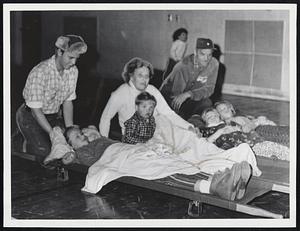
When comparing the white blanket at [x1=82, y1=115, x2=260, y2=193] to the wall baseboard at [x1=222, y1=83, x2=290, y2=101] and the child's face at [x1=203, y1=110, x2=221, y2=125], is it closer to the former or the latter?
the child's face at [x1=203, y1=110, x2=221, y2=125]

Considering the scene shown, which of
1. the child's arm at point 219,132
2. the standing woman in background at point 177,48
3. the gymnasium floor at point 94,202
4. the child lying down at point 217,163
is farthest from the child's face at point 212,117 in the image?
the gymnasium floor at point 94,202

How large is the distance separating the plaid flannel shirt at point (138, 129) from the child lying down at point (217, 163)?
168 mm

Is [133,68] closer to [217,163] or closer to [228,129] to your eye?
[228,129]

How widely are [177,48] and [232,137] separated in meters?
1.10

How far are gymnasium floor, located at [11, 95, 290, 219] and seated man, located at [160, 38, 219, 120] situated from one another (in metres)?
0.90

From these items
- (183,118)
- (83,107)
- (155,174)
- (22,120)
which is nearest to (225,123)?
(183,118)

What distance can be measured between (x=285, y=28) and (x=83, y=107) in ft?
5.80

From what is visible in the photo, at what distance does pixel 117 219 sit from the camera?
3498 mm

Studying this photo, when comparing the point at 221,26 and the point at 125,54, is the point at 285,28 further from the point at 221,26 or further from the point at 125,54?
the point at 125,54

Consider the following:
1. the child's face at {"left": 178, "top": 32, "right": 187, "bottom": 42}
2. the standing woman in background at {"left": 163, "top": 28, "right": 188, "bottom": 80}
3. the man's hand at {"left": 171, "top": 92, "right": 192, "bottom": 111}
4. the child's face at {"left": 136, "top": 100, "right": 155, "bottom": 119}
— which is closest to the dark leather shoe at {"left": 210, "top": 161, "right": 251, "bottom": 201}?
the child's face at {"left": 136, "top": 100, "right": 155, "bottom": 119}

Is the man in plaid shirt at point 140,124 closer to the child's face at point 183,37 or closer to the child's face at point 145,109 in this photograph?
the child's face at point 145,109

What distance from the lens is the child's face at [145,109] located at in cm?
430

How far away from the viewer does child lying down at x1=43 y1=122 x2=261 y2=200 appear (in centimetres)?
342

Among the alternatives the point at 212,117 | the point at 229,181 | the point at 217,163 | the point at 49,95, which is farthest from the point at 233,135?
the point at 49,95
